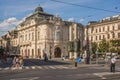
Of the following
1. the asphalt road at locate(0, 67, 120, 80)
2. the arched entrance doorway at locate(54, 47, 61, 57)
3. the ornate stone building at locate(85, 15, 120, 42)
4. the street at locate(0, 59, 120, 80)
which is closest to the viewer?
the asphalt road at locate(0, 67, 120, 80)

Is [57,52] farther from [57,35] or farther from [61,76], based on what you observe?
[61,76]

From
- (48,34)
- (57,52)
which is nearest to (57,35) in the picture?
(48,34)

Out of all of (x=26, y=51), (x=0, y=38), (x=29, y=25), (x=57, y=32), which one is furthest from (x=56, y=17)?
(x=0, y=38)

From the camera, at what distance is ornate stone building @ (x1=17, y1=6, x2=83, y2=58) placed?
109 m

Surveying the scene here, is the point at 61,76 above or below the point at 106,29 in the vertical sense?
below

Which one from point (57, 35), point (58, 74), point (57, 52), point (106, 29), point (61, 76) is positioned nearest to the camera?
point (61, 76)

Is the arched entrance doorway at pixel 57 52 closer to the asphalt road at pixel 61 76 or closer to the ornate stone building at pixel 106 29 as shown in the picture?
the ornate stone building at pixel 106 29

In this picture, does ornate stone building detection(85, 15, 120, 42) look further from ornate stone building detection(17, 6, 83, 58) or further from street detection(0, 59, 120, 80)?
street detection(0, 59, 120, 80)

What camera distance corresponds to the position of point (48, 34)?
360ft

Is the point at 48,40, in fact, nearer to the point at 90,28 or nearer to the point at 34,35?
the point at 34,35

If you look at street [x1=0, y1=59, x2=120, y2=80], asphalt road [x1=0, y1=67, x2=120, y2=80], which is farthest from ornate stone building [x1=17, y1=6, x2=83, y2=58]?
asphalt road [x1=0, y1=67, x2=120, y2=80]

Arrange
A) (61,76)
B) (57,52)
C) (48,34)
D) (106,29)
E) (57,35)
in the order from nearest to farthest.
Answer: (61,76), (48,34), (57,52), (57,35), (106,29)

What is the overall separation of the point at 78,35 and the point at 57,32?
377 inches

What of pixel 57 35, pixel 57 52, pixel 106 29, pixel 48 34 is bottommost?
pixel 57 52
